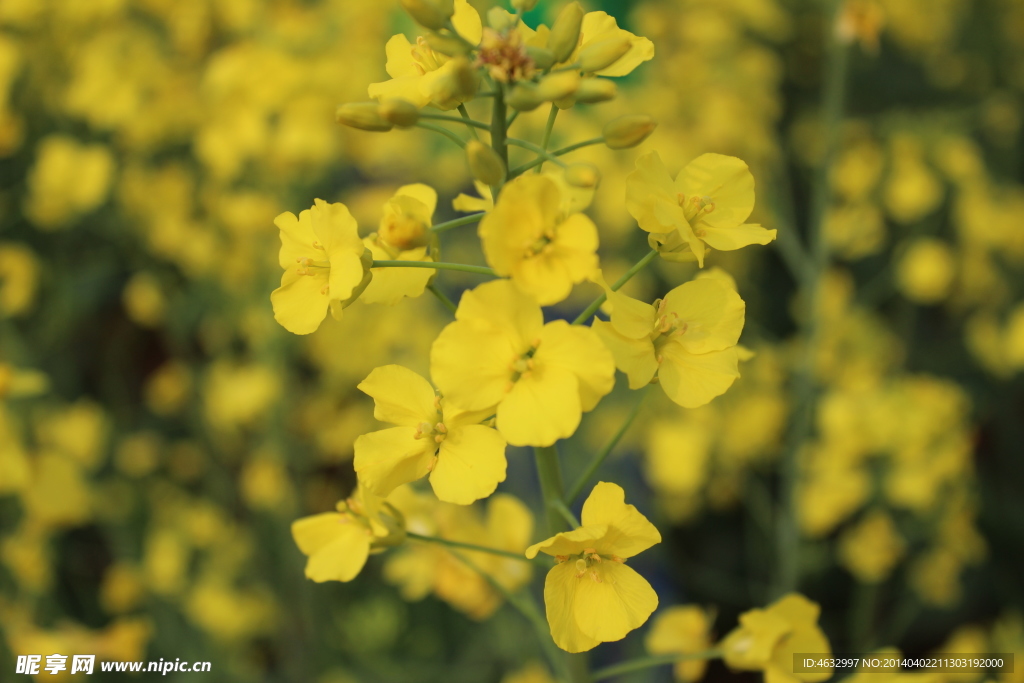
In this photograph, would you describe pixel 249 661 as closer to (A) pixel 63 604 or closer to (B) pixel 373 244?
(A) pixel 63 604

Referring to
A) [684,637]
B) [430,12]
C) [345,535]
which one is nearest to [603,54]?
[430,12]

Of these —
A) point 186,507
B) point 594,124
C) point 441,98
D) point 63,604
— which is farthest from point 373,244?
point 63,604

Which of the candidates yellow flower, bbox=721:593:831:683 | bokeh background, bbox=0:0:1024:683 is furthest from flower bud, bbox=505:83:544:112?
bokeh background, bbox=0:0:1024:683

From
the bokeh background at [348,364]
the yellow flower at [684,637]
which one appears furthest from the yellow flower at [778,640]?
the bokeh background at [348,364]

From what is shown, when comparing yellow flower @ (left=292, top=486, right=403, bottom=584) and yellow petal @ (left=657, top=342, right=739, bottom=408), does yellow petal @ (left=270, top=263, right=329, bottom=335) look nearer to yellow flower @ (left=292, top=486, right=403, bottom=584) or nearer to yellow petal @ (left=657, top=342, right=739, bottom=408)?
yellow flower @ (left=292, top=486, right=403, bottom=584)

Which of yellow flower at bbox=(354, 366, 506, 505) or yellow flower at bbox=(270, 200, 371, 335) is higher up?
yellow flower at bbox=(270, 200, 371, 335)

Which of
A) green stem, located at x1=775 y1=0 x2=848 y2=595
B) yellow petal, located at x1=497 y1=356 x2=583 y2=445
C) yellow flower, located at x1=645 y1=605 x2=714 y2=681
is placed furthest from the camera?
green stem, located at x1=775 y1=0 x2=848 y2=595

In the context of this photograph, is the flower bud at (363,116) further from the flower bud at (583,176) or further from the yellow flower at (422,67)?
the flower bud at (583,176)
